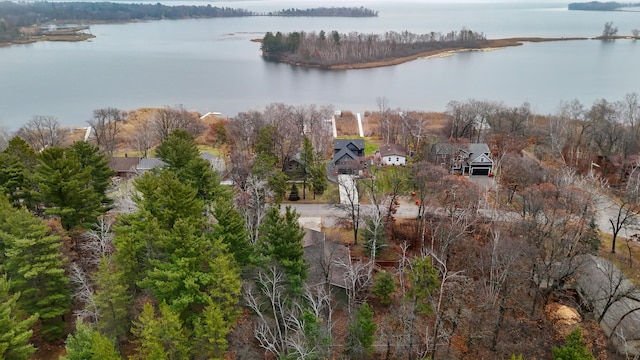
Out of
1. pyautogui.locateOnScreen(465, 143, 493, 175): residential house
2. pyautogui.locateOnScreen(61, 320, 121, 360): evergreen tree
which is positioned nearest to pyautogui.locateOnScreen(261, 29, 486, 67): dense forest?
pyautogui.locateOnScreen(465, 143, 493, 175): residential house

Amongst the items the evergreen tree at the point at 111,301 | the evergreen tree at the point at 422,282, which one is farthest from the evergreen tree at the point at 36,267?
the evergreen tree at the point at 422,282

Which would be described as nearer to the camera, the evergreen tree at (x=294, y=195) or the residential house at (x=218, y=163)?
the evergreen tree at (x=294, y=195)

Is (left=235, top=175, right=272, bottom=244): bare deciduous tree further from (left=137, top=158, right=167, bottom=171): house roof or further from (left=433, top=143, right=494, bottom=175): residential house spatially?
(left=433, top=143, right=494, bottom=175): residential house

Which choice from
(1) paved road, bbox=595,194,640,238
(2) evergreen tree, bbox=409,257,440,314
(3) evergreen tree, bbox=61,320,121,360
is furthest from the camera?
(1) paved road, bbox=595,194,640,238

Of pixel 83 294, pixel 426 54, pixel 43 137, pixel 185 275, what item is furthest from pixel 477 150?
pixel 426 54

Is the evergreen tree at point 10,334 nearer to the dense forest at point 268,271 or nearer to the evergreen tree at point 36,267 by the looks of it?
the dense forest at point 268,271

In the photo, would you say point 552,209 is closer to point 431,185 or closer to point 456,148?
point 431,185

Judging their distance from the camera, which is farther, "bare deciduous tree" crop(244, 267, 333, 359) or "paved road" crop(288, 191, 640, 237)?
"paved road" crop(288, 191, 640, 237)

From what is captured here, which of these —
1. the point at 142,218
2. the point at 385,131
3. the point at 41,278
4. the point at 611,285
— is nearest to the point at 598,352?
the point at 611,285
